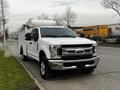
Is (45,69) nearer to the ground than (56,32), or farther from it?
nearer to the ground

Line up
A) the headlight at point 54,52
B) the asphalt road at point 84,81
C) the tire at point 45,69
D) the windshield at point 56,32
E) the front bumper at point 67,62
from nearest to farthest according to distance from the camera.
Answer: the asphalt road at point 84,81 → the front bumper at point 67,62 → the headlight at point 54,52 → the tire at point 45,69 → the windshield at point 56,32

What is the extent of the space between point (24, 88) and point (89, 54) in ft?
9.08

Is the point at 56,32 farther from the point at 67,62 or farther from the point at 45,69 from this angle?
the point at 67,62

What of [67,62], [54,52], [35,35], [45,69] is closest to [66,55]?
[67,62]

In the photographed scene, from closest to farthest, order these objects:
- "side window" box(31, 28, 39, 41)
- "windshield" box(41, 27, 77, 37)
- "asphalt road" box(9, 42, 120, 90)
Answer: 1. "asphalt road" box(9, 42, 120, 90)
2. "windshield" box(41, 27, 77, 37)
3. "side window" box(31, 28, 39, 41)

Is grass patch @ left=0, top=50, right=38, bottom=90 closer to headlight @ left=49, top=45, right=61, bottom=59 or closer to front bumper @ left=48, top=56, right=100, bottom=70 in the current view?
front bumper @ left=48, top=56, right=100, bottom=70

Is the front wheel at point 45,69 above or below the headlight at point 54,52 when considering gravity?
below

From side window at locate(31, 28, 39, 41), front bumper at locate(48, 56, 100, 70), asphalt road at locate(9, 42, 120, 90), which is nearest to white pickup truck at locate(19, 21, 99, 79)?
front bumper at locate(48, 56, 100, 70)

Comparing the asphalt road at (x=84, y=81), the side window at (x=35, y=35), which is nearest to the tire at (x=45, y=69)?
the asphalt road at (x=84, y=81)

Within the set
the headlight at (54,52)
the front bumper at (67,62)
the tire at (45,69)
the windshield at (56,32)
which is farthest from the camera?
the windshield at (56,32)

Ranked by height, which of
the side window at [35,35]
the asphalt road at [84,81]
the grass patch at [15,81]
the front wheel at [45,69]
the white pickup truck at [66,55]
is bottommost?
the asphalt road at [84,81]

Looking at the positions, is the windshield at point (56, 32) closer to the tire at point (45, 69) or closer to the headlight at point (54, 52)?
the tire at point (45, 69)

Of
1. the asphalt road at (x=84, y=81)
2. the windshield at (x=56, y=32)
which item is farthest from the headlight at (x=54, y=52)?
the windshield at (x=56, y=32)

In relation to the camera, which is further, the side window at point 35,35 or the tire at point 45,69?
the side window at point 35,35
